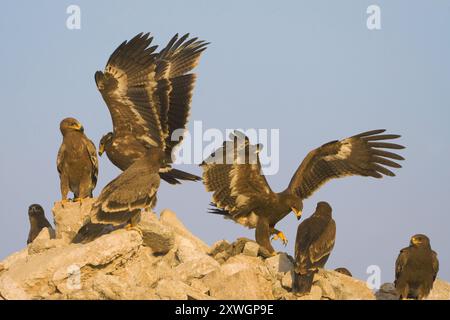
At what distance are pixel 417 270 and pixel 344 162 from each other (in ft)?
13.1

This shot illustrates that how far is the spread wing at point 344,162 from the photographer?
17.8 metres

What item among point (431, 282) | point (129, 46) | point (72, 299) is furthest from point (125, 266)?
point (129, 46)

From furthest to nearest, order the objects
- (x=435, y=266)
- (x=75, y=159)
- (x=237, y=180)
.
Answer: (x=237, y=180), (x=75, y=159), (x=435, y=266)

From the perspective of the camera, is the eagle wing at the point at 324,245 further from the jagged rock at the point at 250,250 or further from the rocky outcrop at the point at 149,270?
the jagged rock at the point at 250,250

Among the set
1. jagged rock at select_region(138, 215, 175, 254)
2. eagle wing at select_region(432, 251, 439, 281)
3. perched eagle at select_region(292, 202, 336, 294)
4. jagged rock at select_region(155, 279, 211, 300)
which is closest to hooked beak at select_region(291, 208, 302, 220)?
perched eagle at select_region(292, 202, 336, 294)

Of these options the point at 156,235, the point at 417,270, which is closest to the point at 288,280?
the point at 417,270

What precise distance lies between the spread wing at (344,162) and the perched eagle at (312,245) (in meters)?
2.46

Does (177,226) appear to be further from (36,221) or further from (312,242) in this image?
(312,242)

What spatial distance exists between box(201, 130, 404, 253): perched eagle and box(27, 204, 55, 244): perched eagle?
126 inches

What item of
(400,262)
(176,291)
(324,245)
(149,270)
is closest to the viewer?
(176,291)

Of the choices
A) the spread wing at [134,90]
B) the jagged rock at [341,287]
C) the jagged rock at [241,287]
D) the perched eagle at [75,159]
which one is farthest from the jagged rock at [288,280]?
the spread wing at [134,90]

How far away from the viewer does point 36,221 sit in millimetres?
17828

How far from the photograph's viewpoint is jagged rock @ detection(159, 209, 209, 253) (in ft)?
54.1
